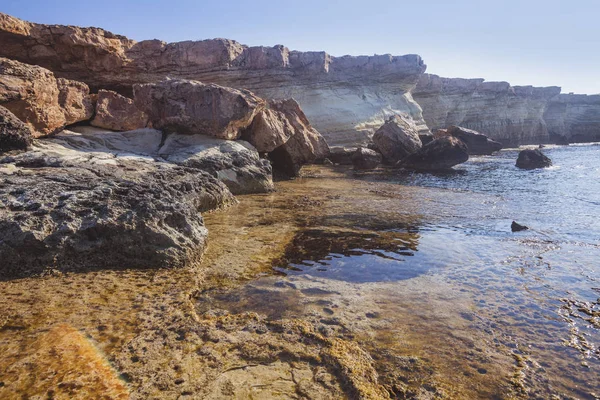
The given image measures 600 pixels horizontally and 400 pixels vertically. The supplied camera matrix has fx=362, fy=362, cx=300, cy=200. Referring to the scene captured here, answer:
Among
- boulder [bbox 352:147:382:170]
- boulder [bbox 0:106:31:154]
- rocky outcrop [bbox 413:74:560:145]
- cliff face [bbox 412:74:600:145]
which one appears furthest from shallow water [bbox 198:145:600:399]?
cliff face [bbox 412:74:600:145]

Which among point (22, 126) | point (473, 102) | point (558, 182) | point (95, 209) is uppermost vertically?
point (473, 102)

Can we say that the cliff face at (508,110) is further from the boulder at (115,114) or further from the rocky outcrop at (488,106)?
the boulder at (115,114)

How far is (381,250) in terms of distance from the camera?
15.0 feet

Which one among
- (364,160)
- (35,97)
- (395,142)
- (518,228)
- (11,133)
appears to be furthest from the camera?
(395,142)

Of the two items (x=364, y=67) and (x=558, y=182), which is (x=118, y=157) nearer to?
(x=558, y=182)

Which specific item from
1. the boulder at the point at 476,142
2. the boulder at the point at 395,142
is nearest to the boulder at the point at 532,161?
the boulder at the point at 395,142

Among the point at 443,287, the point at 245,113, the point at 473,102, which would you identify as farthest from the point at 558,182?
the point at 473,102

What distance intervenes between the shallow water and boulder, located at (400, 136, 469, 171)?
10569 mm

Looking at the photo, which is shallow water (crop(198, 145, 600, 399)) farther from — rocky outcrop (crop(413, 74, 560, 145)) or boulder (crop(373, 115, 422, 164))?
rocky outcrop (crop(413, 74, 560, 145))

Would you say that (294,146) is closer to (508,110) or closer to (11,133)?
(11,133)

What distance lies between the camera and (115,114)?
10352 mm

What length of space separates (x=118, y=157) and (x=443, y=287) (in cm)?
605

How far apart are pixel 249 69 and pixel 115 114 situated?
13108 millimetres

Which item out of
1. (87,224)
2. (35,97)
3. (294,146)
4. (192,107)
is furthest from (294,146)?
(87,224)
